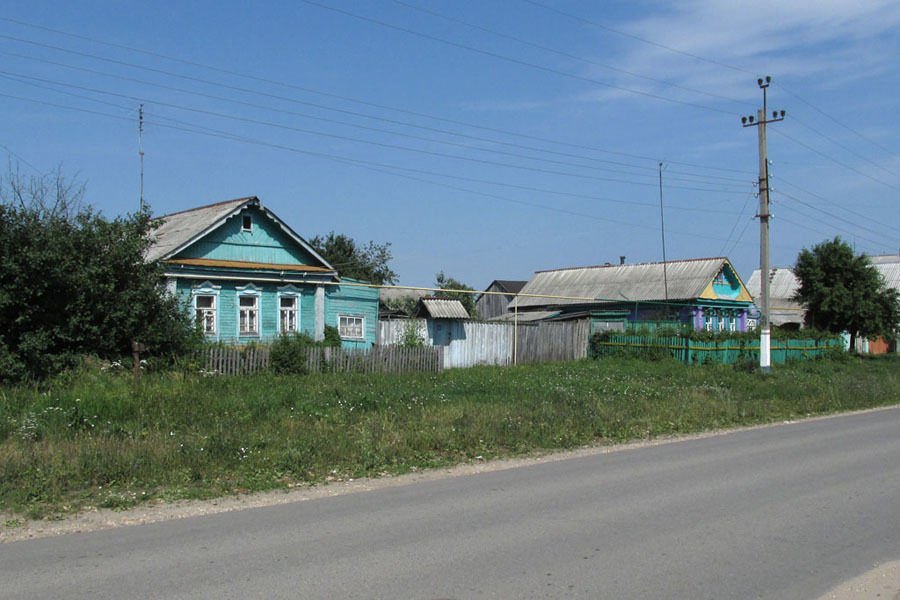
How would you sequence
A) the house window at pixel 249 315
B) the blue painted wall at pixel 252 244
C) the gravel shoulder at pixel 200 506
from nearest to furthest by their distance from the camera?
the gravel shoulder at pixel 200 506
the blue painted wall at pixel 252 244
the house window at pixel 249 315

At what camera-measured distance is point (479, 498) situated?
8.17 metres

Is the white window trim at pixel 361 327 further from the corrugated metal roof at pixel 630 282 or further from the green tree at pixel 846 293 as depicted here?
the green tree at pixel 846 293

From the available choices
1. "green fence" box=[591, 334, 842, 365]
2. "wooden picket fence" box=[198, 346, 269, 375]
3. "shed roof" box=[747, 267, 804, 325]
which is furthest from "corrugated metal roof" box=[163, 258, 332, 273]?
"shed roof" box=[747, 267, 804, 325]

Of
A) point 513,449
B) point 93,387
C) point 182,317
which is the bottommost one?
point 513,449

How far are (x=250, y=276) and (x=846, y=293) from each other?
27578 millimetres

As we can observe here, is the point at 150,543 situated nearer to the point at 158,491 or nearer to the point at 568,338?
the point at 158,491

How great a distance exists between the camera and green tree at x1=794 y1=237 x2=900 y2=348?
35750 mm

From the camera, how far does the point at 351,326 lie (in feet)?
94.9

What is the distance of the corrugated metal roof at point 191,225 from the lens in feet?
80.2

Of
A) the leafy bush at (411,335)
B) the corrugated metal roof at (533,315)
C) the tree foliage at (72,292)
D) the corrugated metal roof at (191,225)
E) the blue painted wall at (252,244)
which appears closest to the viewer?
the tree foliage at (72,292)

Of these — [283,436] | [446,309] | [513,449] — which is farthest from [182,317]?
[446,309]

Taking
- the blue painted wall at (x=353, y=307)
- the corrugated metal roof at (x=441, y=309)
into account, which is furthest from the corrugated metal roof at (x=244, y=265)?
the corrugated metal roof at (x=441, y=309)

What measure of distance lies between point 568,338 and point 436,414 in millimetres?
16928

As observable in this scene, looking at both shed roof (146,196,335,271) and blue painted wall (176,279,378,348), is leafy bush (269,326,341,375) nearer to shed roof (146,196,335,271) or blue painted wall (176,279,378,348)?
blue painted wall (176,279,378,348)
